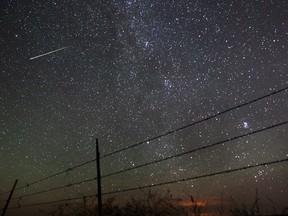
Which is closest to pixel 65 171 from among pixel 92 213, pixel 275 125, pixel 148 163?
pixel 92 213

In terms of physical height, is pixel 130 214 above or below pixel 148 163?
below

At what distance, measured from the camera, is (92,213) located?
42.8ft

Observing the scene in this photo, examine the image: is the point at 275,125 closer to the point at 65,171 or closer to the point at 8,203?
the point at 65,171

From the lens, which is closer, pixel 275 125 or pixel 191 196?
pixel 275 125

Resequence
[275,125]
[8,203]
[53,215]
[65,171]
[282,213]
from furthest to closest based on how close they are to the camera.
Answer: [8,203] → [53,215] → [65,171] → [275,125] → [282,213]

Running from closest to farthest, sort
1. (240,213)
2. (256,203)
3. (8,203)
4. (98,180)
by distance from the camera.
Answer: (256,203) < (240,213) < (98,180) < (8,203)

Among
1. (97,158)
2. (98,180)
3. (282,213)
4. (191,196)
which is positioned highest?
(97,158)

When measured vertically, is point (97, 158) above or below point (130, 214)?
above

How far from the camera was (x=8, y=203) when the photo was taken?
15.5m

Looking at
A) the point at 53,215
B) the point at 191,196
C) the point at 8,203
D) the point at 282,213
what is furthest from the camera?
the point at 8,203

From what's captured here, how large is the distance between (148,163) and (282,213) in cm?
377

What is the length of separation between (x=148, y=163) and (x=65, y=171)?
497 cm

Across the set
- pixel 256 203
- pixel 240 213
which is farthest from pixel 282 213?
pixel 240 213

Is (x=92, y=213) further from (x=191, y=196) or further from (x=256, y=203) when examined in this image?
(x=256, y=203)
